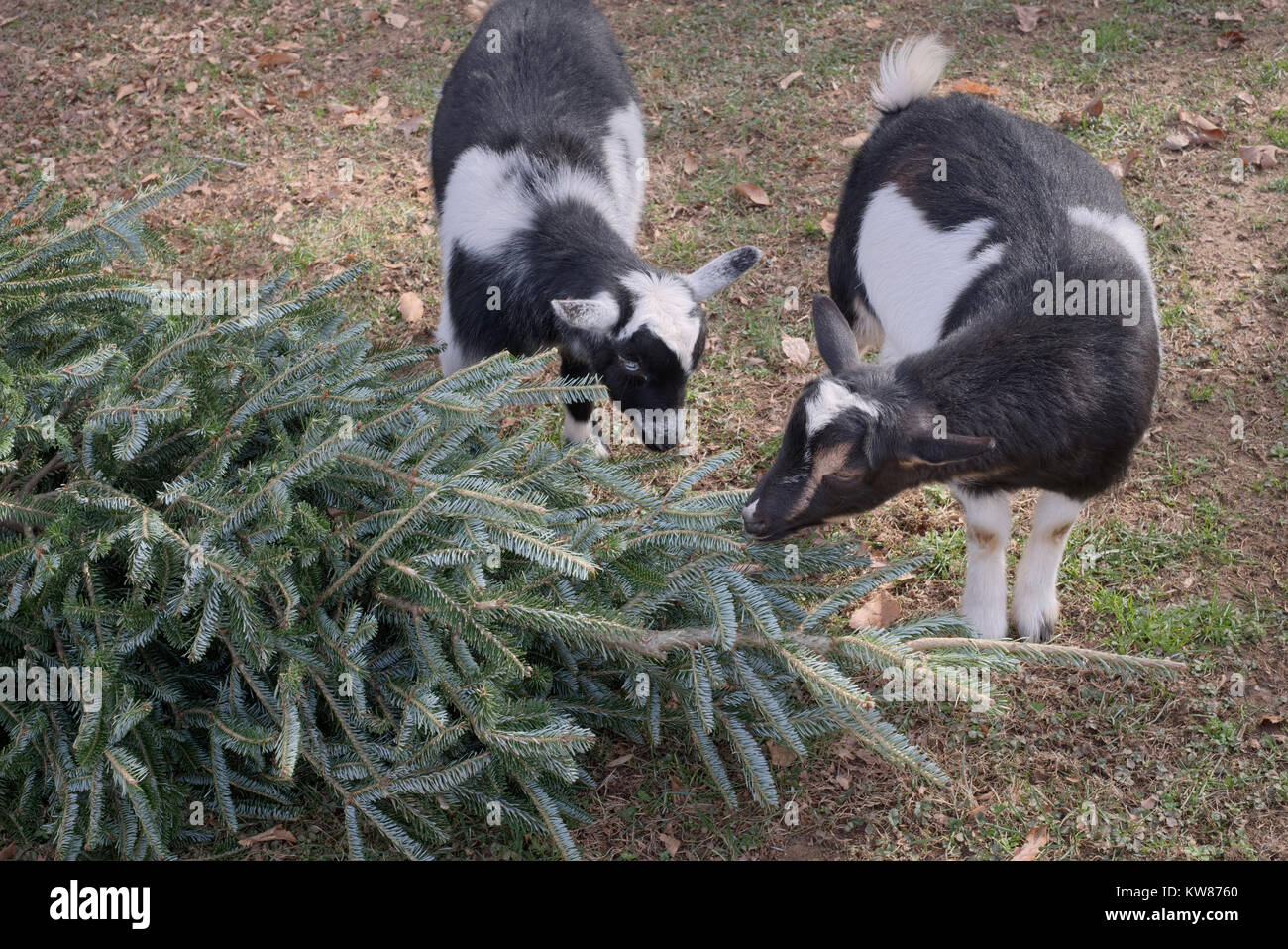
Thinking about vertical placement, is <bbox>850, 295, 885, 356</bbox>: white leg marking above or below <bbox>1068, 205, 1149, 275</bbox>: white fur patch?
below

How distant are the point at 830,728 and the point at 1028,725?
31.9 inches

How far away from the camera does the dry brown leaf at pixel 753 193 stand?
6.46 m

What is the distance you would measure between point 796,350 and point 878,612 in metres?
1.78

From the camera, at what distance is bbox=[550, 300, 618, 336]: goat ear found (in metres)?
4.30

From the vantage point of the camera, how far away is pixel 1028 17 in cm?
753

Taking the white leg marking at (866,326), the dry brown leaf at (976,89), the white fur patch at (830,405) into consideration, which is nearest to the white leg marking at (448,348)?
the white leg marking at (866,326)

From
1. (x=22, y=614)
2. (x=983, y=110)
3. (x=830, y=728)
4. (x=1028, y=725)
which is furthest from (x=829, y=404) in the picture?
(x=22, y=614)

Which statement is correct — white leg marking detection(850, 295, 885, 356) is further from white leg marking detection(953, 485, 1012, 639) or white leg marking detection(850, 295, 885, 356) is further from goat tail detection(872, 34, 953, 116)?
white leg marking detection(953, 485, 1012, 639)

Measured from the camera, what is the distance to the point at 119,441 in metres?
3.07

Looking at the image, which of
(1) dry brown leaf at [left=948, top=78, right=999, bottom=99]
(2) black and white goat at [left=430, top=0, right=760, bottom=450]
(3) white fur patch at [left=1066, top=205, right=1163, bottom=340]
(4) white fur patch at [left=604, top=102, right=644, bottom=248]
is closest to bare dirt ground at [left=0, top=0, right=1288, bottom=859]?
(1) dry brown leaf at [left=948, top=78, right=999, bottom=99]

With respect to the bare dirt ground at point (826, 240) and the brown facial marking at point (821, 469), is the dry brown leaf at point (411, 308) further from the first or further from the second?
the brown facial marking at point (821, 469)

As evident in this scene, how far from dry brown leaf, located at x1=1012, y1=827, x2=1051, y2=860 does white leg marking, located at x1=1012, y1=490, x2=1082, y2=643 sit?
0.88 metres

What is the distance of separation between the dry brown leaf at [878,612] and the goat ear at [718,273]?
4.95ft

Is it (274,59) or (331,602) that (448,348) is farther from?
(274,59)
